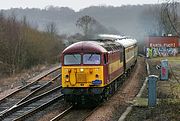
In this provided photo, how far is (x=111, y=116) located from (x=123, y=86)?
9.87 metres

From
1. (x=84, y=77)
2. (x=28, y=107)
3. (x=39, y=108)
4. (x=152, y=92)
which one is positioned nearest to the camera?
(x=152, y=92)

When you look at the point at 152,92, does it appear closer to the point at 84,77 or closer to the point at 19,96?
the point at 84,77

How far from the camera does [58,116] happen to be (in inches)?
656

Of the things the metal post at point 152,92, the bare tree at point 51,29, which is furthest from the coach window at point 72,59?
the bare tree at point 51,29

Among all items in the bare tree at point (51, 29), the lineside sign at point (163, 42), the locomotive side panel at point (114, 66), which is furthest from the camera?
the bare tree at point (51, 29)

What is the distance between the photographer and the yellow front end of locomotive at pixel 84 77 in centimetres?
1889

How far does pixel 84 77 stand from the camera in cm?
1889

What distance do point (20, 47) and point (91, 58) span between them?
94.9 feet

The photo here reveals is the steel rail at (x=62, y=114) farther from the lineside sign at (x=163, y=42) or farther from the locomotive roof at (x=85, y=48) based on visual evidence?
the lineside sign at (x=163, y=42)

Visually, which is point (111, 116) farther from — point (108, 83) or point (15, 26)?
point (15, 26)

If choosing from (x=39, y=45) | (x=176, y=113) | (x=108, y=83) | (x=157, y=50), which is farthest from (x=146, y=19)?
(x=176, y=113)

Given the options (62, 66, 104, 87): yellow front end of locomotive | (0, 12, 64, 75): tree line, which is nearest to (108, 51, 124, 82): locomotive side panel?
(62, 66, 104, 87): yellow front end of locomotive

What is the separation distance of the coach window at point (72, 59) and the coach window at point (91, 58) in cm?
26

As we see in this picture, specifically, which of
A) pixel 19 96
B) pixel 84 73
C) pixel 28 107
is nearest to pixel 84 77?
pixel 84 73
